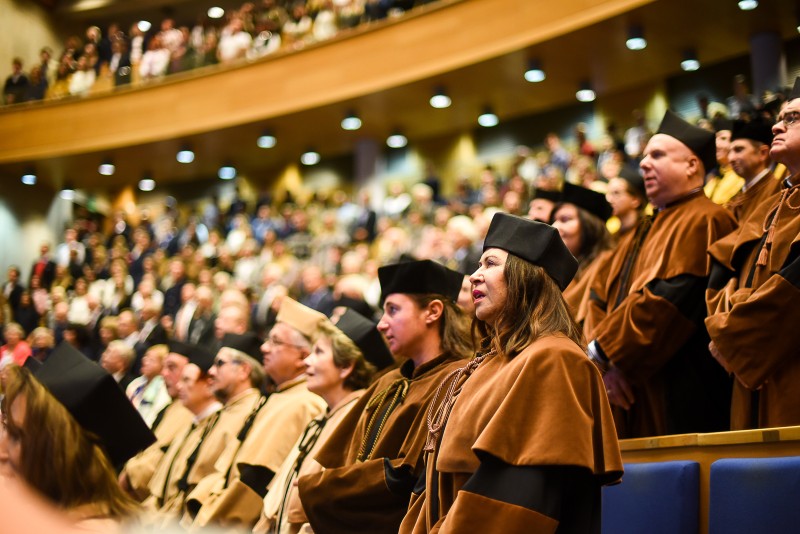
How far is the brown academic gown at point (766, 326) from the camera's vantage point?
3.67 metres

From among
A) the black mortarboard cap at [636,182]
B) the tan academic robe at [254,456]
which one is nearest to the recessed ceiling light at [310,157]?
the tan academic robe at [254,456]

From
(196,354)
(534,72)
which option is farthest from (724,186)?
(534,72)

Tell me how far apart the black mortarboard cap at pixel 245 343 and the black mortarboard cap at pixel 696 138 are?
10.9ft

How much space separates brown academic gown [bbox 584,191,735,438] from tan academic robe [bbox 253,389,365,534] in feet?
4.28

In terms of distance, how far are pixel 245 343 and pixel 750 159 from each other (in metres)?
3.59

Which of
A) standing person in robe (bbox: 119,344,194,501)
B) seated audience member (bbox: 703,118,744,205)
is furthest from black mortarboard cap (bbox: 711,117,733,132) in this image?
standing person in robe (bbox: 119,344,194,501)

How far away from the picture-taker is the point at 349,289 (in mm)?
7598

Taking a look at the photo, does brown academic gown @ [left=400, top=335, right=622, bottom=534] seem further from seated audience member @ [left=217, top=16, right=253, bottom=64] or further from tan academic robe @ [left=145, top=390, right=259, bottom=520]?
seated audience member @ [left=217, top=16, right=253, bottom=64]

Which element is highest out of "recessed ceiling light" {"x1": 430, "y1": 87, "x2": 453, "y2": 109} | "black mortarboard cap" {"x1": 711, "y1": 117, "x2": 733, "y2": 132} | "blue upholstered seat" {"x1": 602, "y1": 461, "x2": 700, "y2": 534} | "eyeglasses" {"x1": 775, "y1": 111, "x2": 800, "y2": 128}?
"recessed ceiling light" {"x1": 430, "y1": 87, "x2": 453, "y2": 109}

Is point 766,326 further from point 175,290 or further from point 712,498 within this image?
point 175,290

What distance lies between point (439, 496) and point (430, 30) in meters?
12.1

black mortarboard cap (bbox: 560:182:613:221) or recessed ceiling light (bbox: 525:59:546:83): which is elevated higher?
recessed ceiling light (bbox: 525:59:546:83)

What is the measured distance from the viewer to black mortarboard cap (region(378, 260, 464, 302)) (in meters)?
4.54

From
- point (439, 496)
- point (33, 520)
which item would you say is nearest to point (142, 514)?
point (439, 496)
